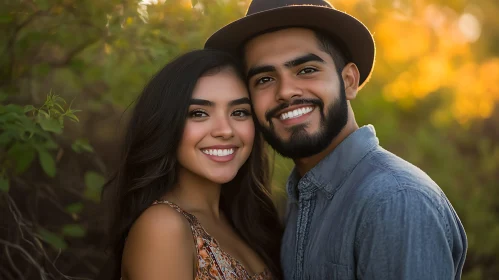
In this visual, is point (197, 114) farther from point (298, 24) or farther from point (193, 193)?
point (298, 24)

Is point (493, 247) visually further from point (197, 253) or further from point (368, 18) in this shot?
point (197, 253)

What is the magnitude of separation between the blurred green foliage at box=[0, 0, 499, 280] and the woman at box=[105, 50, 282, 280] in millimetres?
345

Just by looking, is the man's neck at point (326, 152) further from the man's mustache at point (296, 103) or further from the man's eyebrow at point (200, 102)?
the man's eyebrow at point (200, 102)

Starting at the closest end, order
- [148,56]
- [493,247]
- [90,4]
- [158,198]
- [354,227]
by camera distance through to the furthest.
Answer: [354,227] → [158,198] → [90,4] → [148,56] → [493,247]

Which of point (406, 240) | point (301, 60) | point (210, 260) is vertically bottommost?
point (210, 260)

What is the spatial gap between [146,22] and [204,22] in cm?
49

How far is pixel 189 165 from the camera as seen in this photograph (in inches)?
117

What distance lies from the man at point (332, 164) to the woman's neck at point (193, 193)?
420 millimetres

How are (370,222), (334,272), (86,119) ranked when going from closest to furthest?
(370,222)
(334,272)
(86,119)

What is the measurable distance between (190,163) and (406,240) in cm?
118

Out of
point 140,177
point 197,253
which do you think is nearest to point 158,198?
point 140,177

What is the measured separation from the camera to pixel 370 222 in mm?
2301

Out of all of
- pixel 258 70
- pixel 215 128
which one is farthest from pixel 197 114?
pixel 258 70

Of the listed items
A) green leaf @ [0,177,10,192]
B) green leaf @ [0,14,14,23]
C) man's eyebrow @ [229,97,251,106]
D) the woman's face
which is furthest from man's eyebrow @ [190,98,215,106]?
green leaf @ [0,14,14,23]
